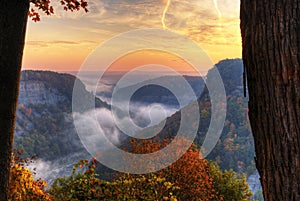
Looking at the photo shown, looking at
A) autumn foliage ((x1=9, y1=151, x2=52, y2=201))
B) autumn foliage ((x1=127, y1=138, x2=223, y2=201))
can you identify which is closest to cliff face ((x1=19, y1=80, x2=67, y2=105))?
autumn foliage ((x1=127, y1=138, x2=223, y2=201))

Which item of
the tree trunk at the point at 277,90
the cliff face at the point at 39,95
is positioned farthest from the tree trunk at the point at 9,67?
the cliff face at the point at 39,95

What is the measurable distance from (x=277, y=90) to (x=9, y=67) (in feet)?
8.46

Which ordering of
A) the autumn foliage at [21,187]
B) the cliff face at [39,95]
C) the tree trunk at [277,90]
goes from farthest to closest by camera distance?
the cliff face at [39,95], the autumn foliage at [21,187], the tree trunk at [277,90]

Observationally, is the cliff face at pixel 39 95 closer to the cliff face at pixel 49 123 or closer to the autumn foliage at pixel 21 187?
the cliff face at pixel 49 123

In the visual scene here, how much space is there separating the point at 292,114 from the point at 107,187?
16.5 feet

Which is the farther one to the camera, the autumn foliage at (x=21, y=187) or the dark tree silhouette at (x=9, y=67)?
the autumn foliage at (x=21, y=187)

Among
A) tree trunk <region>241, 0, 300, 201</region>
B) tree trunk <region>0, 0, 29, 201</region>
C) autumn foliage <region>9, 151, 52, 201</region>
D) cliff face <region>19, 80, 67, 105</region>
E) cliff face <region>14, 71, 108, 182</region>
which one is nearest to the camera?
tree trunk <region>241, 0, 300, 201</region>

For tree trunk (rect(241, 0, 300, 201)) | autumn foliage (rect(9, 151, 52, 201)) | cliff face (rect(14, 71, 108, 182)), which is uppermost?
tree trunk (rect(241, 0, 300, 201))

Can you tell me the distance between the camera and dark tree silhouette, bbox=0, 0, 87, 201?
3158 millimetres

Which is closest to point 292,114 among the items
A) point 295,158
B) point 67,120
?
point 295,158

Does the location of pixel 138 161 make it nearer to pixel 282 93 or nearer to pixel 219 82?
pixel 282 93

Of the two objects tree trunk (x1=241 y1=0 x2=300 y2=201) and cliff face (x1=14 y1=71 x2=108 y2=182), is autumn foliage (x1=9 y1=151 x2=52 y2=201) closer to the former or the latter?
tree trunk (x1=241 y1=0 x2=300 y2=201)

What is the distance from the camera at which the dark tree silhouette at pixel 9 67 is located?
316 cm

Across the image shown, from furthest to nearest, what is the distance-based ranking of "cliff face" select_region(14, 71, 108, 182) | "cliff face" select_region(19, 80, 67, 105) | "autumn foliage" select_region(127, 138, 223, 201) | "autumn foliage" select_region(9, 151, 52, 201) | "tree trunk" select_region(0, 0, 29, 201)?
"cliff face" select_region(19, 80, 67, 105) < "cliff face" select_region(14, 71, 108, 182) < "autumn foliage" select_region(127, 138, 223, 201) < "autumn foliage" select_region(9, 151, 52, 201) < "tree trunk" select_region(0, 0, 29, 201)
